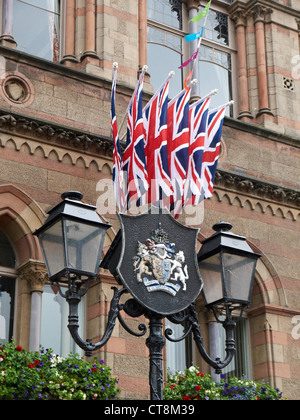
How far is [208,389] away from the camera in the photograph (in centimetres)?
1362

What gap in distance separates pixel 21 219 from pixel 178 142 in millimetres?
2995

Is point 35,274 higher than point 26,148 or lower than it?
lower

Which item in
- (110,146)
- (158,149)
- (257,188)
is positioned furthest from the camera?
(257,188)

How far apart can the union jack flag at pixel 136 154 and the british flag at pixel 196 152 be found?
32.6 inches

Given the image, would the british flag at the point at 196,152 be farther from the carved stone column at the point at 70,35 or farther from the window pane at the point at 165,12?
the window pane at the point at 165,12

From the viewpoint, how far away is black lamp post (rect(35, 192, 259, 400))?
8914mm

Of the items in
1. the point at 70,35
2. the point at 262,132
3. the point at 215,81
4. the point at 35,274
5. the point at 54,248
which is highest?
the point at 215,81

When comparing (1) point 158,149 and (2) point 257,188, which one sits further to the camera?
(2) point 257,188

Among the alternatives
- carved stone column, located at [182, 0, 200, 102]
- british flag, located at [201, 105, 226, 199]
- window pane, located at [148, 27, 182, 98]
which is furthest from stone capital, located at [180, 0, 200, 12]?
british flag, located at [201, 105, 226, 199]

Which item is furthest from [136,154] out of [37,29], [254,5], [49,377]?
[254,5]

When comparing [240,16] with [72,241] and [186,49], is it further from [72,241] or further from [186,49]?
[72,241]

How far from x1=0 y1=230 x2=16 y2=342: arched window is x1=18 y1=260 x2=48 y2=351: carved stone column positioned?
0.28 meters

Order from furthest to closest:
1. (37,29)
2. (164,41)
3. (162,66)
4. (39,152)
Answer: (164,41) < (162,66) < (37,29) < (39,152)
